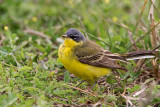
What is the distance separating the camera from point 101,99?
430cm

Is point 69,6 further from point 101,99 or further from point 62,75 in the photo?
point 101,99

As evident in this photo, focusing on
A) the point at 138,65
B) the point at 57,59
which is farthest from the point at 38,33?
the point at 138,65

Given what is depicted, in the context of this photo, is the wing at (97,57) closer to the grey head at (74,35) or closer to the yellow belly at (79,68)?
the yellow belly at (79,68)

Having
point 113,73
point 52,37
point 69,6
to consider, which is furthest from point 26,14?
point 113,73

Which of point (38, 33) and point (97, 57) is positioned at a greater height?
point (38, 33)

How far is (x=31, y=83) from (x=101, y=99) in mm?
1185

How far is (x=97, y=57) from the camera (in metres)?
5.32

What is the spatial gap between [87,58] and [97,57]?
9.2 inches

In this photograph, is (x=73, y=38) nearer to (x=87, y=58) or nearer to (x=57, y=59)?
(x=87, y=58)

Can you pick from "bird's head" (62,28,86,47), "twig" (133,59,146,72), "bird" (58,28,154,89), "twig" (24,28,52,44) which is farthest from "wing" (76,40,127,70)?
"twig" (24,28,52,44)

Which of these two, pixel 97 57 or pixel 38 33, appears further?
pixel 38 33

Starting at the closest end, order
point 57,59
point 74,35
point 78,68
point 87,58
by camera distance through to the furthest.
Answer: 1. point 78,68
2. point 87,58
3. point 74,35
4. point 57,59

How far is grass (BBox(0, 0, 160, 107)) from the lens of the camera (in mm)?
4273

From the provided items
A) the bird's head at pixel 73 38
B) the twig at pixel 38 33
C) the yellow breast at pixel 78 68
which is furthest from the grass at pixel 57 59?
the bird's head at pixel 73 38
